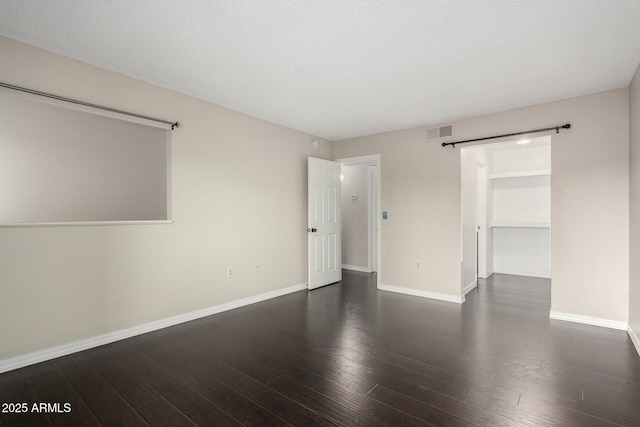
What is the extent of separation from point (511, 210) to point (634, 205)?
3118 mm

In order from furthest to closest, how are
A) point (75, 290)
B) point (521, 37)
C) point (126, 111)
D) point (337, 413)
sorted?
point (126, 111) → point (75, 290) → point (521, 37) → point (337, 413)

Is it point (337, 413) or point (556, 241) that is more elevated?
point (556, 241)

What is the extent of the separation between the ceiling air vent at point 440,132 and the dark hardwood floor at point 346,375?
8.32ft

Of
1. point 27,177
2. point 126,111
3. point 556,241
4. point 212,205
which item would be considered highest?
point 126,111

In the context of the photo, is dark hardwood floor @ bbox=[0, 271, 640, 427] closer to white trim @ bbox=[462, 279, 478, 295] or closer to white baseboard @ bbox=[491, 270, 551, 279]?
white trim @ bbox=[462, 279, 478, 295]

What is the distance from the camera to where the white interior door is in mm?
4977

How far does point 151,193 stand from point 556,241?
18.5ft

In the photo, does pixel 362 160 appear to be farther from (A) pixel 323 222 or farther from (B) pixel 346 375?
(B) pixel 346 375

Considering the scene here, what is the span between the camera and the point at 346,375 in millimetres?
2328

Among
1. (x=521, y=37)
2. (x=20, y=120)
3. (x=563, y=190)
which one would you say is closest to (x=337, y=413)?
(x=521, y=37)

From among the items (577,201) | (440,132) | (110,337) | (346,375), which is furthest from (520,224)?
(110,337)

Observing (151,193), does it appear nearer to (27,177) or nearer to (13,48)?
(27,177)

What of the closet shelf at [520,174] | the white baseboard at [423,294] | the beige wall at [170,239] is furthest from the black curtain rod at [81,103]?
the closet shelf at [520,174]

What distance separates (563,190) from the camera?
357cm
